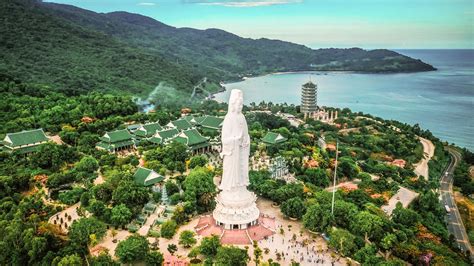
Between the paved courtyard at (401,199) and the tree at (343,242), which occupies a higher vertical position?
the tree at (343,242)

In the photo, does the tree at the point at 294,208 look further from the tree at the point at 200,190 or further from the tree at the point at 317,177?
the tree at the point at 317,177

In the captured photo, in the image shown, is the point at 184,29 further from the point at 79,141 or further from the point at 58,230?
the point at 58,230

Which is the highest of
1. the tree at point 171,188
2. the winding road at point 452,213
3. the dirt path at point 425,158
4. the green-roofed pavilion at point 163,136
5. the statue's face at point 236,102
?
the statue's face at point 236,102

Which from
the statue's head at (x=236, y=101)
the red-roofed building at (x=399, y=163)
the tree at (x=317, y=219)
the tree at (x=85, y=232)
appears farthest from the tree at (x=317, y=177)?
the tree at (x=85, y=232)

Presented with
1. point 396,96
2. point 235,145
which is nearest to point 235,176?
point 235,145

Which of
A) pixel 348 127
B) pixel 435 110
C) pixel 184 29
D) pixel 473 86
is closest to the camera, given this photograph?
pixel 348 127

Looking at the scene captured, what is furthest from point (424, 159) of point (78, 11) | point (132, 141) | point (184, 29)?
point (184, 29)

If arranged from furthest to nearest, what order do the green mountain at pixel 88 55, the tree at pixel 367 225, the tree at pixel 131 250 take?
the green mountain at pixel 88 55
the tree at pixel 367 225
the tree at pixel 131 250
